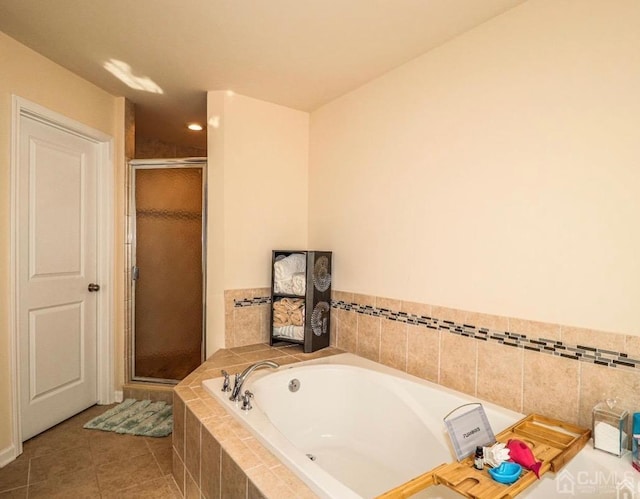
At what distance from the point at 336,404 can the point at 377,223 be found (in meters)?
1.13

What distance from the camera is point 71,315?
2.55 metres

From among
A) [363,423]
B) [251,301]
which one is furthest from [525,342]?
[251,301]

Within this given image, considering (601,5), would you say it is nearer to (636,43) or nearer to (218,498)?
(636,43)

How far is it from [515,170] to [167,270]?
2.57m

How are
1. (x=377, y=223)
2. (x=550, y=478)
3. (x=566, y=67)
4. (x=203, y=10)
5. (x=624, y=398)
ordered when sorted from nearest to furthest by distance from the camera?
(x=550, y=478) < (x=624, y=398) < (x=566, y=67) < (x=203, y=10) < (x=377, y=223)

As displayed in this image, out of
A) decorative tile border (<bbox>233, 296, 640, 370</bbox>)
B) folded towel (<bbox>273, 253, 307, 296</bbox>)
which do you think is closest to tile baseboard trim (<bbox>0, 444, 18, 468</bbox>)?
folded towel (<bbox>273, 253, 307, 296</bbox>)

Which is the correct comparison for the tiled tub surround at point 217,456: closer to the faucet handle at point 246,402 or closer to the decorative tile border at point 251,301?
the faucet handle at point 246,402

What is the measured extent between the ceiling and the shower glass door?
726 millimetres

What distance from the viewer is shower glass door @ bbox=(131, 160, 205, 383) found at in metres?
2.93

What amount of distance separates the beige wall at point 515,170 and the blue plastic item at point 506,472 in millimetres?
656

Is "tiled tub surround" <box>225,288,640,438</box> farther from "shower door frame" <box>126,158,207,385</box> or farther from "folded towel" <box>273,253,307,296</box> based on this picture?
"shower door frame" <box>126,158,207,385</box>

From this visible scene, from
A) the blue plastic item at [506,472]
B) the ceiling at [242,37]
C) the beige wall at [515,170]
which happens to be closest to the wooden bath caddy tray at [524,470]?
the blue plastic item at [506,472]

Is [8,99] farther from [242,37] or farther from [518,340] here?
[518,340]

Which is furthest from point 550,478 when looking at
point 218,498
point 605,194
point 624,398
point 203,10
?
point 203,10
